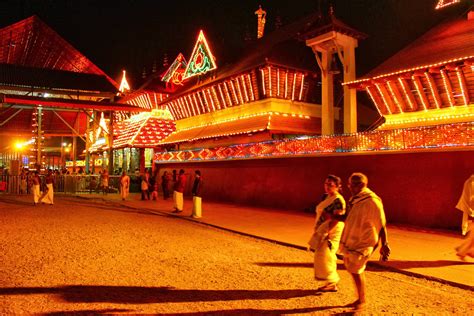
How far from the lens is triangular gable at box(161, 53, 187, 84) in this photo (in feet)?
103

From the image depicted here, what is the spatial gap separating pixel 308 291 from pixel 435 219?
25.6ft

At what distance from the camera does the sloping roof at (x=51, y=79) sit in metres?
27.8

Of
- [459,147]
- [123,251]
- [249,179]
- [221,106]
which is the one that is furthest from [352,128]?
[123,251]

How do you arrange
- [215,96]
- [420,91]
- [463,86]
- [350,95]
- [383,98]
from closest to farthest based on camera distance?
[463,86] < [420,91] < [383,98] < [350,95] < [215,96]

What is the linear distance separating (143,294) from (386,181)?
1022 centimetres

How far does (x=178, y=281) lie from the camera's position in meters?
6.67

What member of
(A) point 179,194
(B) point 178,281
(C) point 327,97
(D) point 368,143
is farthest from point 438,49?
(B) point 178,281

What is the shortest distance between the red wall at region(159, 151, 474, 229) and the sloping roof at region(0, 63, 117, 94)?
1406 centimetres

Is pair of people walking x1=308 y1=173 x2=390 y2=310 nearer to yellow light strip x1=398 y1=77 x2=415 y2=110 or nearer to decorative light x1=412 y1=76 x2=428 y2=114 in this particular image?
decorative light x1=412 y1=76 x2=428 y2=114

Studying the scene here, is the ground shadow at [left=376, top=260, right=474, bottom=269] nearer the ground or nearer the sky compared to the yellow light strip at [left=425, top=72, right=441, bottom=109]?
nearer the ground

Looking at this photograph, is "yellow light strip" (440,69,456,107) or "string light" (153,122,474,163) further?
"yellow light strip" (440,69,456,107)

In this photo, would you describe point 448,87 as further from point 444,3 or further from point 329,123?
point 329,123

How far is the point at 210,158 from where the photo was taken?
79.0 ft

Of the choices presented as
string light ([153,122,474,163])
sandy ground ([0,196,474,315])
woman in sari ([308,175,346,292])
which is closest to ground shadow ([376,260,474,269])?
sandy ground ([0,196,474,315])
